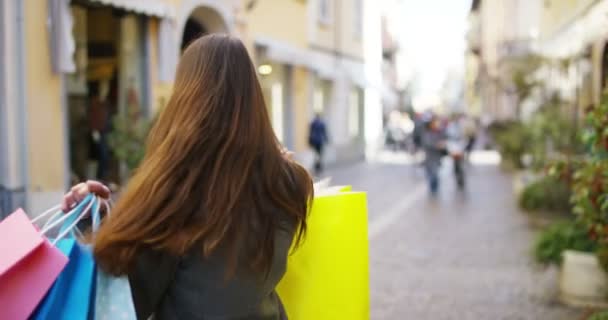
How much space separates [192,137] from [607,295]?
16.5 ft

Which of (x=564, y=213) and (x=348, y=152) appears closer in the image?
(x=564, y=213)

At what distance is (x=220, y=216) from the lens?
6.38 ft

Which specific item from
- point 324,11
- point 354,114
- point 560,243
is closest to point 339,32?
point 324,11

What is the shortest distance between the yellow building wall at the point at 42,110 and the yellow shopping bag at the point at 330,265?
316 inches

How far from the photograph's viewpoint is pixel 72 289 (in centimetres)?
183

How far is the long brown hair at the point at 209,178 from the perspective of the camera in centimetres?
190

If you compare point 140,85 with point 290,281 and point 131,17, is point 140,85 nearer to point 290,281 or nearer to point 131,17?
point 131,17

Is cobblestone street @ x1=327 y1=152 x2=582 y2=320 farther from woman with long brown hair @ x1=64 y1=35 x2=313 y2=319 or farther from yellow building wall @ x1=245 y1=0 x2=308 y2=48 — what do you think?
yellow building wall @ x1=245 y1=0 x2=308 y2=48

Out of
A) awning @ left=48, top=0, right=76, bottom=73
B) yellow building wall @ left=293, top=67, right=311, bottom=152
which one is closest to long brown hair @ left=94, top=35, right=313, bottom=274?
awning @ left=48, top=0, right=76, bottom=73

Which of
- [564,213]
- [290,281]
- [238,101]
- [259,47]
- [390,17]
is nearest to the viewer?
[238,101]

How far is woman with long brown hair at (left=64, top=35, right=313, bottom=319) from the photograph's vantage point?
1.91 m

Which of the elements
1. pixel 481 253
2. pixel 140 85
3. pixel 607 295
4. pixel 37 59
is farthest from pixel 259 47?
pixel 607 295

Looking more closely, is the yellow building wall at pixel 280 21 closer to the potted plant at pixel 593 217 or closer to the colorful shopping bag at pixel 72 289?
the potted plant at pixel 593 217

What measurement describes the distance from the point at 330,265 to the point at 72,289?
751mm
